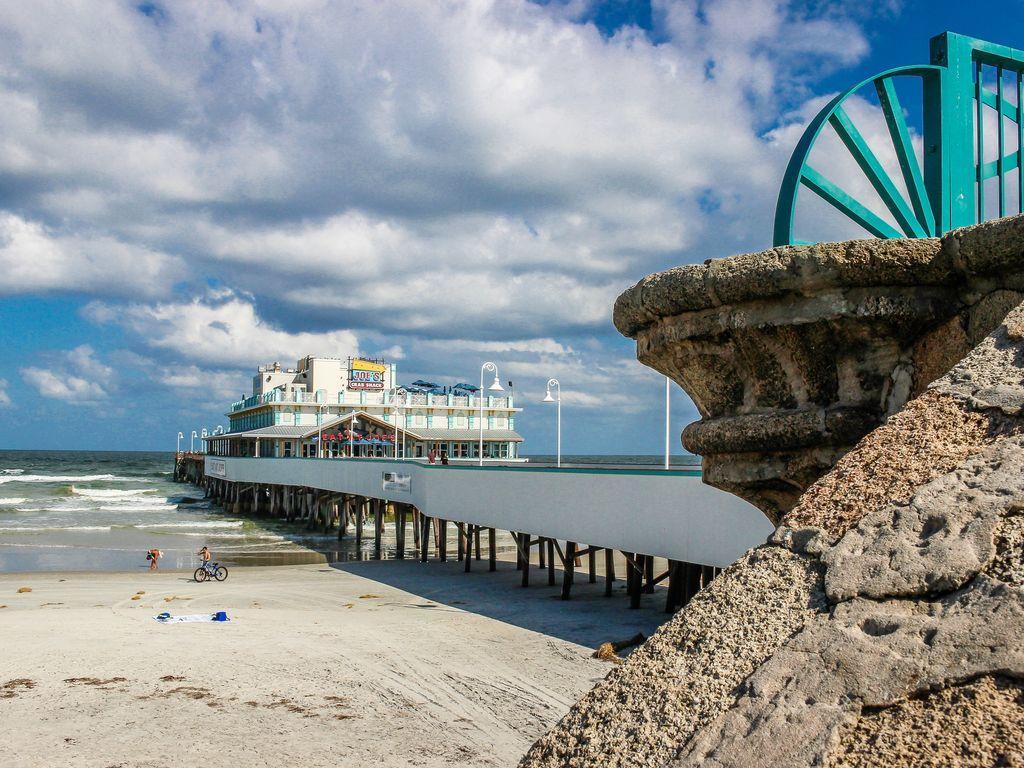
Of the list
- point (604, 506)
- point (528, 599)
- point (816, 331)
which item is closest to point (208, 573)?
point (528, 599)

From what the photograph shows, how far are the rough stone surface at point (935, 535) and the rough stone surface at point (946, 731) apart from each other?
289mm

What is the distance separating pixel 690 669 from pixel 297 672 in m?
14.8

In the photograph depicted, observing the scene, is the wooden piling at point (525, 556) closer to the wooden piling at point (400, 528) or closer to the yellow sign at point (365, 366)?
the wooden piling at point (400, 528)

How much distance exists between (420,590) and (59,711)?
13.5 metres

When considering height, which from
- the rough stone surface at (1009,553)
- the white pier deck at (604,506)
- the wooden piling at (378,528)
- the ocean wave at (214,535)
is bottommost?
the ocean wave at (214,535)

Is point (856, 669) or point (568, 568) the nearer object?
point (856, 669)

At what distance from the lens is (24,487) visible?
8231 cm

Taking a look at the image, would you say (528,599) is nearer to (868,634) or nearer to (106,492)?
(868,634)

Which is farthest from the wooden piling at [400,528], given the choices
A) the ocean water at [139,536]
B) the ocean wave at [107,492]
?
the ocean wave at [107,492]

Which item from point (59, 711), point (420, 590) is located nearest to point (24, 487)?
point (420, 590)

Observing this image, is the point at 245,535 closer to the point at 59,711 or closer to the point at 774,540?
the point at 59,711

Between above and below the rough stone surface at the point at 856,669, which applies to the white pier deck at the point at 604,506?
below

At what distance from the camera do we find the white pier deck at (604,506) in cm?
1759

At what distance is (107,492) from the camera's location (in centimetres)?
7656
